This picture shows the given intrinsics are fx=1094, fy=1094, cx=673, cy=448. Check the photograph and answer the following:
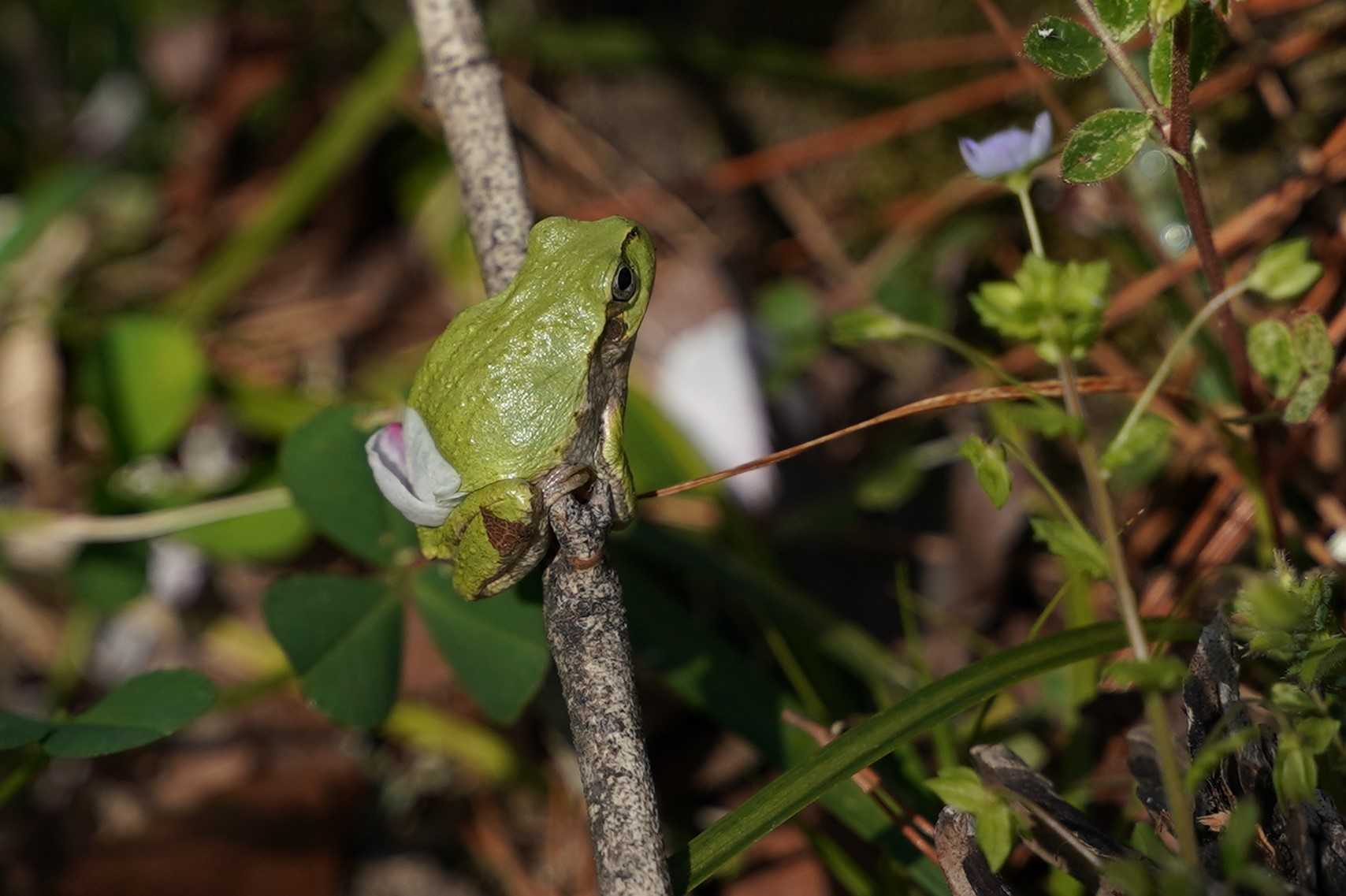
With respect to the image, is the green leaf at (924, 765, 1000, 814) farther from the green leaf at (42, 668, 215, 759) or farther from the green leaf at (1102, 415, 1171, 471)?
the green leaf at (42, 668, 215, 759)

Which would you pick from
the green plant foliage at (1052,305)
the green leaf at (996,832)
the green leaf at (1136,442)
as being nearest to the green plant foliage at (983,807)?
the green leaf at (996,832)

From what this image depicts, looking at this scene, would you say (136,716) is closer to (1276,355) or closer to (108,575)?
(108,575)

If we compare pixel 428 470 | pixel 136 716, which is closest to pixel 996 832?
pixel 428 470

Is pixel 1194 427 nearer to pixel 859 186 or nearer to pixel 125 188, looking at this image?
pixel 859 186

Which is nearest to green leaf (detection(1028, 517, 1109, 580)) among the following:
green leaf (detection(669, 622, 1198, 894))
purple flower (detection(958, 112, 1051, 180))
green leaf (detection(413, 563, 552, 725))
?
green leaf (detection(669, 622, 1198, 894))

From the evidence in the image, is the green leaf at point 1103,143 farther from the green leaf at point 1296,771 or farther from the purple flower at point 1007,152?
the green leaf at point 1296,771
